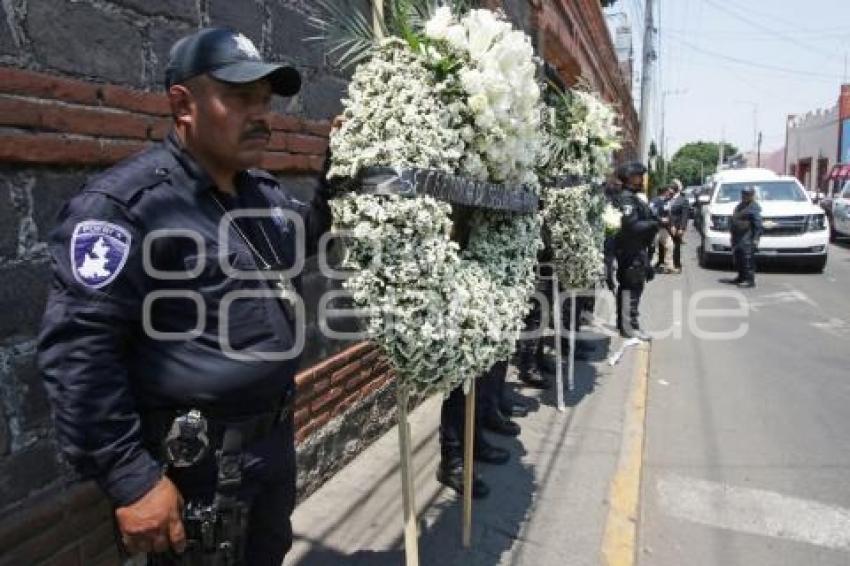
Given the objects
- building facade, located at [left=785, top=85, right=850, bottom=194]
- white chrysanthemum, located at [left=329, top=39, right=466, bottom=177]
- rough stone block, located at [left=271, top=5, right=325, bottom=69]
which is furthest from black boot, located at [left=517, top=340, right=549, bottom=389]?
building facade, located at [left=785, top=85, right=850, bottom=194]

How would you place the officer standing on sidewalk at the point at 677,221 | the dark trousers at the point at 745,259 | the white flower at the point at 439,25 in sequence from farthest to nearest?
the officer standing on sidewalk at the point at 677,221 < the dark trousers at the point at 745,259 < the white flower at the point at 439,25

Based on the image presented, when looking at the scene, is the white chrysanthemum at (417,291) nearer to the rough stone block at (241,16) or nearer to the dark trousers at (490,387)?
the rough stone block at (241,16)

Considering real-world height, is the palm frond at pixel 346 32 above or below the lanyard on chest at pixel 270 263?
above

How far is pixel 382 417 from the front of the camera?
4.89 m

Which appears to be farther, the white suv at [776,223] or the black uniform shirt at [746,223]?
the white suv at [776,223]

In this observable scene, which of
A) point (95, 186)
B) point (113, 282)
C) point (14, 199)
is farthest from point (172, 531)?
point (14, 199)

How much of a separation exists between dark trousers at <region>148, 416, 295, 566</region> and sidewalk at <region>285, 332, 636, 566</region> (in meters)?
1.02

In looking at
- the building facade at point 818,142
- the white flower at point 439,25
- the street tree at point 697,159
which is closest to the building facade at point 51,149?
the white flower at point 439,25

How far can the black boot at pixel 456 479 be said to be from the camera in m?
4.03

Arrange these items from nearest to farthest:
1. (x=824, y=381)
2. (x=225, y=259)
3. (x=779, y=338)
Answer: (x=225, y=259)
(x=824, y=381)
(x=779, y=338)

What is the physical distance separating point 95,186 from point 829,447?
Result: 507 cm

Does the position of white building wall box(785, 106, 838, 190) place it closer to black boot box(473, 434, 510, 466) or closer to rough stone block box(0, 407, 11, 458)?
black boot box(473, 434, 510, 466)

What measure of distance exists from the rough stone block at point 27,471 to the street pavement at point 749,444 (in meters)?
2.67

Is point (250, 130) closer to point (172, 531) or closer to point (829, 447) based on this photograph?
point (172, 531)
